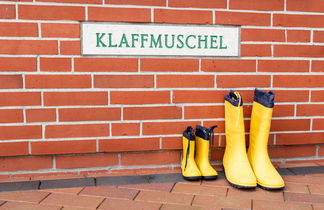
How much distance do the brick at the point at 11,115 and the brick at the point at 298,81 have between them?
1.51m

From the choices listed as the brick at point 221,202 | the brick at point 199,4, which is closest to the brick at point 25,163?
the brick at point 221,202

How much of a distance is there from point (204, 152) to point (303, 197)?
1.85 feet

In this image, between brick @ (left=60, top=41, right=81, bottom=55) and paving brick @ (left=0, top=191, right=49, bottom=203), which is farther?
brick @ (left=60, top=41, right=81, bottom=55)

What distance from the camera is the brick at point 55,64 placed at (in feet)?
6.52

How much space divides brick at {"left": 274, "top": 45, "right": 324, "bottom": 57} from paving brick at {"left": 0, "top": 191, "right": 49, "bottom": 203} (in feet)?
5.10

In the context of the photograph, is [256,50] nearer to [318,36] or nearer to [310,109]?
[318,36]

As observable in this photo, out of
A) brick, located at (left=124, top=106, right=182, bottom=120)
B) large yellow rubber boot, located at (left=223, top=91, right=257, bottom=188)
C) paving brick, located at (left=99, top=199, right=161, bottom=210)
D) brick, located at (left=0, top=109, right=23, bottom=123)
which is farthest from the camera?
brick, located at (left=124, top=106, right=182, bottom=120)

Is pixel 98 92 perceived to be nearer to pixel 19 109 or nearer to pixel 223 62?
pixel 19 109

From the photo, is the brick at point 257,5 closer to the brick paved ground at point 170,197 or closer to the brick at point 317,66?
the brick at point 317,66

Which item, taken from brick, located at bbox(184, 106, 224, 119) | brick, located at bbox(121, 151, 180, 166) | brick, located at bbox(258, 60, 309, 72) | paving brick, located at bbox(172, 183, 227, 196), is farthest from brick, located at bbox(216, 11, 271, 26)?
paving brick, located at bbox(172, 183, 227, 196)

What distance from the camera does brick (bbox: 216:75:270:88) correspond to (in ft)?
7.07

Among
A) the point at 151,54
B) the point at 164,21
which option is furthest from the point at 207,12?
the point at 151,54

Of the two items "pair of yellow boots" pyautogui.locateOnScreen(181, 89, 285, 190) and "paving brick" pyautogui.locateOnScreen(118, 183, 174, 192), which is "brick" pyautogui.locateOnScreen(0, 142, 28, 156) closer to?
"paving brick" pyautogui.locateOnScreen(118, 183, 174, 192)

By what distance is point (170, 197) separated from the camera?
177 centimetres
